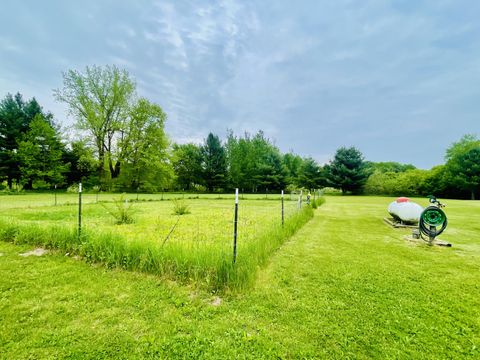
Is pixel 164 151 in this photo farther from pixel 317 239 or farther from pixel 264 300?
pixel 264 300

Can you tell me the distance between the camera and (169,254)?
11.0 feet

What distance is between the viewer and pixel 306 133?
108 feet

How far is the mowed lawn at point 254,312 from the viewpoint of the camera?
186 cm

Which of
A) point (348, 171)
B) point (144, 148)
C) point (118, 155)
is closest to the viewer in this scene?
point (118, 155)

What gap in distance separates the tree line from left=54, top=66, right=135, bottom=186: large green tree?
0.11 meters

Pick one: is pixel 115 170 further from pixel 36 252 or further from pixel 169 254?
pixel 169 254

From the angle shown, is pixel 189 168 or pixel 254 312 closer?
pixel 254 312

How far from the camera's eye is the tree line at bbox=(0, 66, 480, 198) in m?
25.4

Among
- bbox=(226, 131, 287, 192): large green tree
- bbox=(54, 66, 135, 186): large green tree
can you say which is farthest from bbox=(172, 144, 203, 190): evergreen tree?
bbox=(54, 66, 135, 186): large green tree

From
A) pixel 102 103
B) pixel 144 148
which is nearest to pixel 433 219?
pixel 144 148

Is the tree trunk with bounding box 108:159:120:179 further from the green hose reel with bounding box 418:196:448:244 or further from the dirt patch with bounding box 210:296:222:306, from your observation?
the green hose reel with bounding box 418:196:448:244

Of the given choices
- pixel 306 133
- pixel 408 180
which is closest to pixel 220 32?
pixel 306 133

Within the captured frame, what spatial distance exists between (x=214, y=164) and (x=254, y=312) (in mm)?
37159

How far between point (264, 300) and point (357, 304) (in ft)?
3.77
